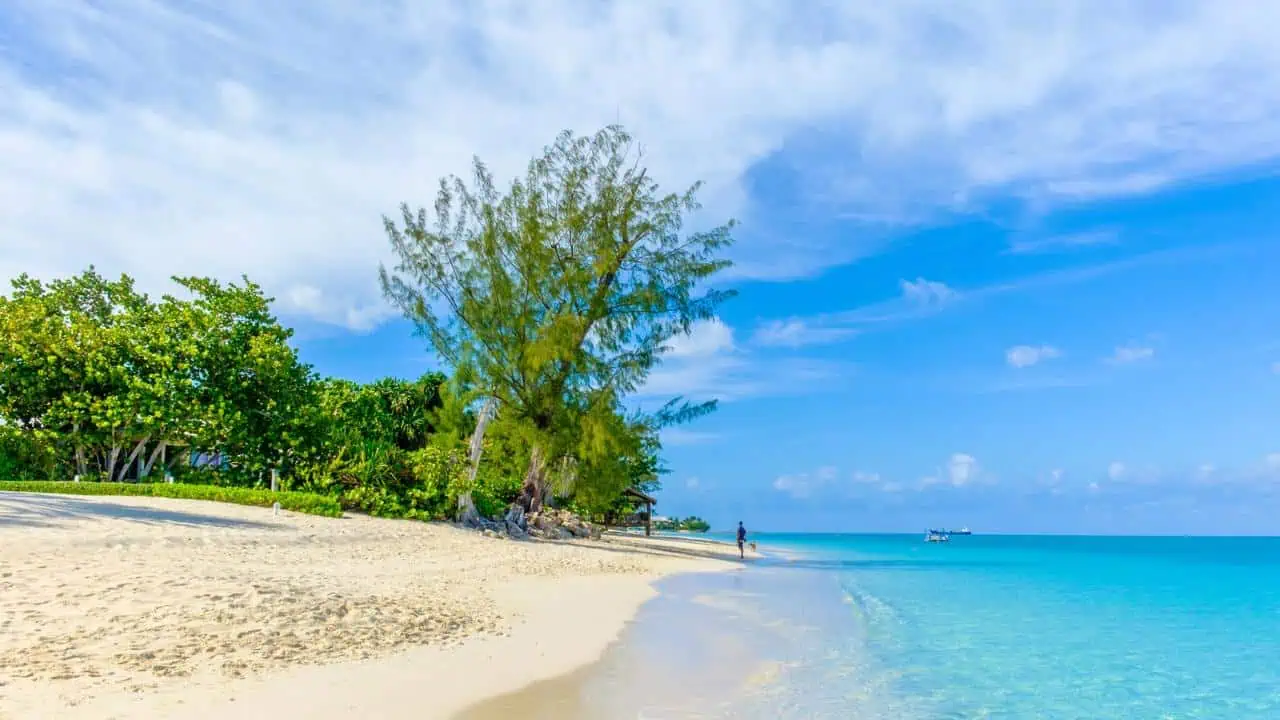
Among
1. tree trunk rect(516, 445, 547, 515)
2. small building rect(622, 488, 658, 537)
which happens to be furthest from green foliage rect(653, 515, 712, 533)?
tree trunk rect(516, 445, 547, 515)

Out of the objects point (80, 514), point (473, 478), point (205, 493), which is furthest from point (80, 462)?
point (80, 514)

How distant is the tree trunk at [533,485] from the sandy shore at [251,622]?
11.7m

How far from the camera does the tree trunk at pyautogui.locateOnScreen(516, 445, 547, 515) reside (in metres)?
28.3

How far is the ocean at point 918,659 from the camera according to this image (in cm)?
819

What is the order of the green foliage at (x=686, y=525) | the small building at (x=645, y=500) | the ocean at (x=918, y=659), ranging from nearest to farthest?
the ocean at (x=918, y=659), the small building at (x=645, y=500), the green foliage at (x=686, y=525)

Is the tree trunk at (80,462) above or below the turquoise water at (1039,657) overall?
above

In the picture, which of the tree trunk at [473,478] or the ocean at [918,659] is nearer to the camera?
the ocean at [918,659]

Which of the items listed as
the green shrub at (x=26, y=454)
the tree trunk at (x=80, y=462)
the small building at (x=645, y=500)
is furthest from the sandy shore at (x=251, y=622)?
the small building at (x=645, y=500)

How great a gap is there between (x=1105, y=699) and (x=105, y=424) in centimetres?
2780

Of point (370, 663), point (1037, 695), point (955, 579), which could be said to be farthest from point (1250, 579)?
A: point (370, 663)

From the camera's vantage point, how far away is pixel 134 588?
29.6ft

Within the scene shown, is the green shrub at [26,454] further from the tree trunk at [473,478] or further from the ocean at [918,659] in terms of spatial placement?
the ocean at [918,659]

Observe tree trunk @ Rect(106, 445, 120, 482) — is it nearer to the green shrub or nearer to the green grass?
the green shrub

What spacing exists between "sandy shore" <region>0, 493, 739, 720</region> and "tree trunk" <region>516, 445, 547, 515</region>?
11659mm
